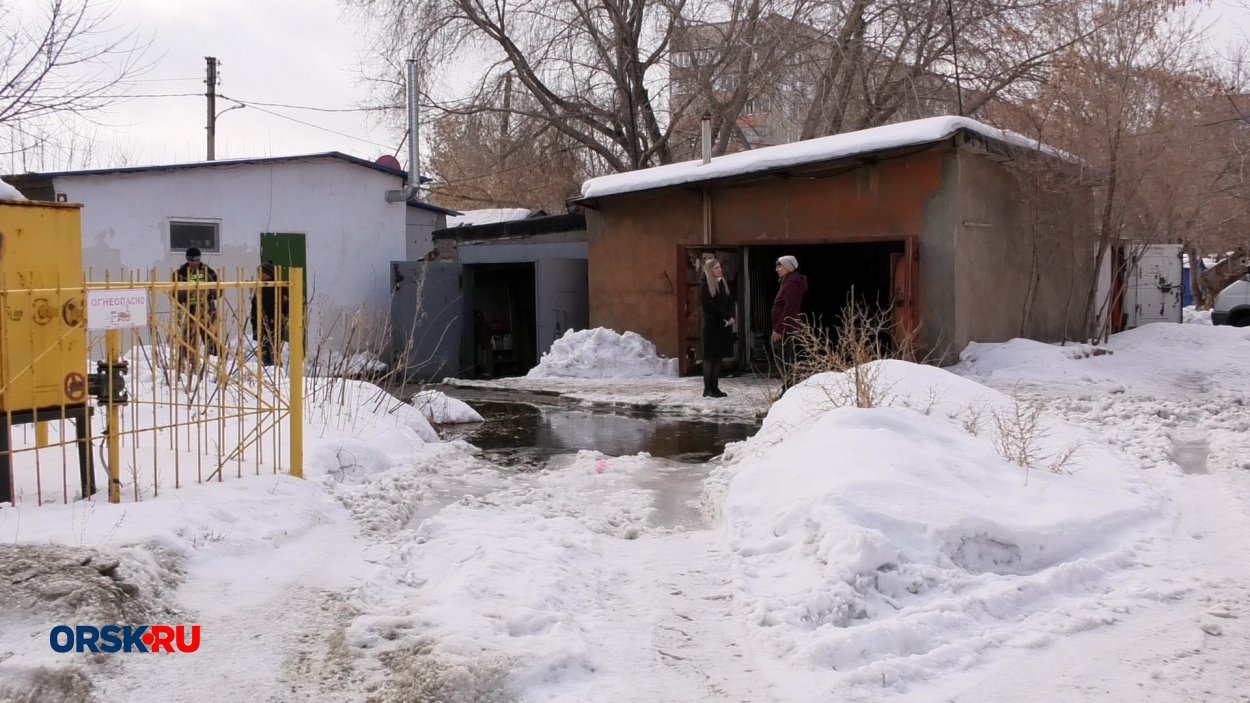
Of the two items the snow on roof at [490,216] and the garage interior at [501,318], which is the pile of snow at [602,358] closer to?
the garage interior at [501,318]

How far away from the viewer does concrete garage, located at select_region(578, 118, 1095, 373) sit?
13.8 metres

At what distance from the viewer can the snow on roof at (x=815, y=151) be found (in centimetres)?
1324

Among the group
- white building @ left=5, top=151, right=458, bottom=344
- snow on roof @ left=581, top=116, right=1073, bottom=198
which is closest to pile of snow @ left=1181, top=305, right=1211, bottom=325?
snow on roof @ left=581, top=116, right=1073, bottom=198

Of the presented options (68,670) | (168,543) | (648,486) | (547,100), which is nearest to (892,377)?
(648,486)

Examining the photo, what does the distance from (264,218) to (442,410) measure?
9.17 m

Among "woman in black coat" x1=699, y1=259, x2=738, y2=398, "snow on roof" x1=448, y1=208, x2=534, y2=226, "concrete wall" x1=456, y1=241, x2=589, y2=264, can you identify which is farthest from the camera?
"snow on roof" x1=448, y1=208, x2=534, y2=226

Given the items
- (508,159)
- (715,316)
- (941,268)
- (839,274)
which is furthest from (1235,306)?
(508,159)

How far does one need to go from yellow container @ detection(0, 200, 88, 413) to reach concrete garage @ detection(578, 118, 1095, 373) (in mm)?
8134

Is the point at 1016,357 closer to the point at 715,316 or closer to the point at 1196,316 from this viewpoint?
the point at 715,316

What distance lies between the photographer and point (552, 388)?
14648 mm

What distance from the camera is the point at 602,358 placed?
1619cm

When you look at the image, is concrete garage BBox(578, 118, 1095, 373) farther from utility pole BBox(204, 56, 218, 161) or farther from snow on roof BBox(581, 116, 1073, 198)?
utility pole BBox(204, 56, 218, 161)

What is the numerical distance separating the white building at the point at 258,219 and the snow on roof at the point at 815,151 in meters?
5.02

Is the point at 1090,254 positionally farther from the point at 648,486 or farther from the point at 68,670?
the point at 68,670
